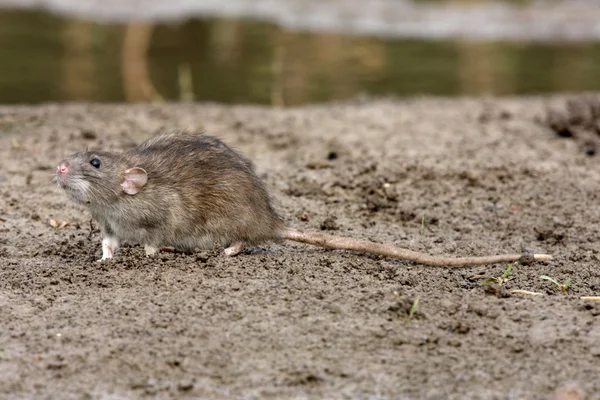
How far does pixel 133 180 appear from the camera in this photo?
5.04 meters

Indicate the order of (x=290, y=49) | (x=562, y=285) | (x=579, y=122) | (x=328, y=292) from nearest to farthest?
(x=328, y=292) → (x=562, y=285) → (x=579, y=122) → (x=290, y=49)

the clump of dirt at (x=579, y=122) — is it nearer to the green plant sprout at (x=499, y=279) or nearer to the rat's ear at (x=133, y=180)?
the green plant sprout at (x=499, y=279)

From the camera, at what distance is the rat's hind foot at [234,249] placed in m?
5.08

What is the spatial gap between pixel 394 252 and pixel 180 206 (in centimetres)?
117

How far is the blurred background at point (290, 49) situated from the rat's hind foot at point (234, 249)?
5116 mm

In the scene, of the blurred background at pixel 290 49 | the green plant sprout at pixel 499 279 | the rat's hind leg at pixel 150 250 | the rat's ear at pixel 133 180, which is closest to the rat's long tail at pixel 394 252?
the green plant sprout at pixel 499 279

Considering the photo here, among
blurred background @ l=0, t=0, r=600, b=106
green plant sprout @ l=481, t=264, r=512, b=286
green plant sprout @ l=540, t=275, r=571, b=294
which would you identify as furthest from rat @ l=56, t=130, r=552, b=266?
blurred background @ l=0, t=0, r=600, b=106

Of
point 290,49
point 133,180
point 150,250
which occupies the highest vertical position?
point 290,49

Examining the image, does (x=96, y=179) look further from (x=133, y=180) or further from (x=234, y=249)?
A: (x=234, y=249)

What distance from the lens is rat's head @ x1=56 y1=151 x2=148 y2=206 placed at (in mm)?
4992

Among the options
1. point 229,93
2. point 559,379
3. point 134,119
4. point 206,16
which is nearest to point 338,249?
point 559,379

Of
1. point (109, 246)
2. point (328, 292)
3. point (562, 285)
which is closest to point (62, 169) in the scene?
point (109, 246)

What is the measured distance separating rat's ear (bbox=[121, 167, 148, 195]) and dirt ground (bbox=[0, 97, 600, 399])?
0.36 metres

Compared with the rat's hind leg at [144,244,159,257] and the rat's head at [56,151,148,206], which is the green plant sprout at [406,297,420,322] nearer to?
the rat's hind leg at [144,244,159,257]
